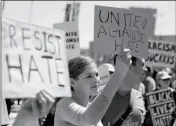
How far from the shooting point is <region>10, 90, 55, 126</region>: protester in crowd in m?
2.27

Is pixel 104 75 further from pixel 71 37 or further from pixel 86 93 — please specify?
pixel 86 93

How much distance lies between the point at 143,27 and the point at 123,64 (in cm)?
95

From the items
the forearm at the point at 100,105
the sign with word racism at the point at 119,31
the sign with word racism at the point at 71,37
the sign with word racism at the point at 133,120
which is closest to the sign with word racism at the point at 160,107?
the sign with word racism at the point at 71,37

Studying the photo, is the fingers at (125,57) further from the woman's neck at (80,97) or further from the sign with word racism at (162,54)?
the sign with word racism at (162,54)

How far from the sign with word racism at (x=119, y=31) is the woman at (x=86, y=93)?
10.3 inches

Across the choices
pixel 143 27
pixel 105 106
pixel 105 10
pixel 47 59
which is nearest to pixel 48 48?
pixel 47 59

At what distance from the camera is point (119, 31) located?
3.65 metres

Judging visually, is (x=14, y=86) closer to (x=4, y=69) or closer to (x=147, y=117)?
(x=4, y=69)

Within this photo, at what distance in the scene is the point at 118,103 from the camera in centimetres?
405

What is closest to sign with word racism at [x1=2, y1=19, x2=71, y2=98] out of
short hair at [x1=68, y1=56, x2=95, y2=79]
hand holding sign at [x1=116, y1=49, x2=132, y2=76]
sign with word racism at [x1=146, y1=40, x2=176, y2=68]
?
hand holding sign at [x1=116, y1=49, x2=132, y2=76]

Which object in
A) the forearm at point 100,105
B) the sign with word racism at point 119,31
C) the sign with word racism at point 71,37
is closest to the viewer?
the forearm at point 100,105

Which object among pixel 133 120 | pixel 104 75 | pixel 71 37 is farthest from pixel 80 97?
pixel 104 75

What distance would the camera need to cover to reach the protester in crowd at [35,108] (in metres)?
2.27

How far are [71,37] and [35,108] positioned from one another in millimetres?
3715
